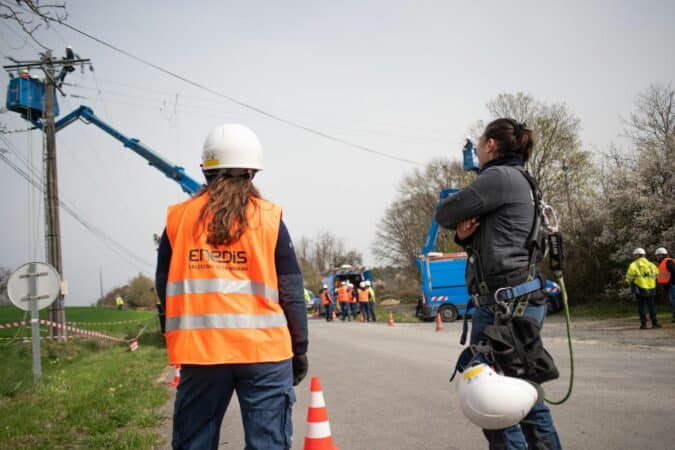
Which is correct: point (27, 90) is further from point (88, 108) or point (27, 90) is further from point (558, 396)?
point (558, 396)

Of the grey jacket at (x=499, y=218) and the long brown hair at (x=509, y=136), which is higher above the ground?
the long brown hair at (x=509, y=136)

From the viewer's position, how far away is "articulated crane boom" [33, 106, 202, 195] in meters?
19.9

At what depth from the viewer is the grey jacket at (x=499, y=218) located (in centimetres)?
317

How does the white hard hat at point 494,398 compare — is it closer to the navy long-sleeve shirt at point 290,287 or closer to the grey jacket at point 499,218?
the grey jacket at point 499,218

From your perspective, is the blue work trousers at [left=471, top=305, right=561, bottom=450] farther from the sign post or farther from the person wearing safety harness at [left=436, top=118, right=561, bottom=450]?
the sign post

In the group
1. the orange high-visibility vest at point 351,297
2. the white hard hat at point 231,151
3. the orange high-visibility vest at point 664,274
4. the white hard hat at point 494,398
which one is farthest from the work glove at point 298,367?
the orange high-visibility vest at point 351,297

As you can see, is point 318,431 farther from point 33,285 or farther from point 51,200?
point 51,200

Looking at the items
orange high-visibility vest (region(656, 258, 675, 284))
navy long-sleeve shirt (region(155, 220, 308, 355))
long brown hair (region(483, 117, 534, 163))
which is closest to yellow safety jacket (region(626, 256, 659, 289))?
orange high-visibility vest (region(656, 258, 675, 284))

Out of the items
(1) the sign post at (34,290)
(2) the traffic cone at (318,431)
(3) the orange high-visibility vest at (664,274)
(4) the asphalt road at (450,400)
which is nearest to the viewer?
(2) the traffic cone at (318,431)

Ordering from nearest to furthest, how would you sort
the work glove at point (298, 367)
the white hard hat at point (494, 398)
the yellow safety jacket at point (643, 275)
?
the white hard hat at point (494, 398) < the work glove at point (298, 367) < the yellow safety jacket at point (643, 275)

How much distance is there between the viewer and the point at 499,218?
323 cm

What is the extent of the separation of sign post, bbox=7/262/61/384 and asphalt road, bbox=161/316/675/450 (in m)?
4.22

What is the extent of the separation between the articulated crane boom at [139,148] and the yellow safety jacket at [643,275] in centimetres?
1301

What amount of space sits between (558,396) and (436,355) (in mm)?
4614
